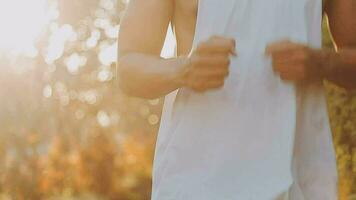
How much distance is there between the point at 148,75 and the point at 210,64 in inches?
7.2

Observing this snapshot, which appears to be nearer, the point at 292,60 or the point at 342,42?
the point at 292,60

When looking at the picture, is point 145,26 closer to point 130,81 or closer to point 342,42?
point 130,81

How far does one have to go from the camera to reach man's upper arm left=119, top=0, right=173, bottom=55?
85.7 inches

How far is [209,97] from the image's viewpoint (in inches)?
83.4

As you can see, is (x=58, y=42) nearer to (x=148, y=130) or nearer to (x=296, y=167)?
(x=148, y=130)

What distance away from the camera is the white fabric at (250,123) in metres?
2.09

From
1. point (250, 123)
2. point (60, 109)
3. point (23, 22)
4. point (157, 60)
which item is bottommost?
point (60, 109)

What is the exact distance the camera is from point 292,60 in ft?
6.70

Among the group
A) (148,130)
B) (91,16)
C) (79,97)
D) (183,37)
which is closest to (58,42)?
(91,16)

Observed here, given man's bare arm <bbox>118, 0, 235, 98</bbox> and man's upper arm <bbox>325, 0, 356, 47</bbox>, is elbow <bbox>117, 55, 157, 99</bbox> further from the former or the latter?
man's upper arm <bbox>325, 0, 356, 47</bbox>

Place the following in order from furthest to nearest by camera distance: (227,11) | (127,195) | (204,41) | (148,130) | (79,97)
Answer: (148,130) → (79,97) → (127,195) → (227,11) → (204,41)

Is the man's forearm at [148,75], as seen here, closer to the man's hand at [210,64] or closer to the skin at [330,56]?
the man's hand at [210,64]

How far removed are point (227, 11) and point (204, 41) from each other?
157 mm

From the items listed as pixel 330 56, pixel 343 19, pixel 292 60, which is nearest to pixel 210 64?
pixel 292 60
